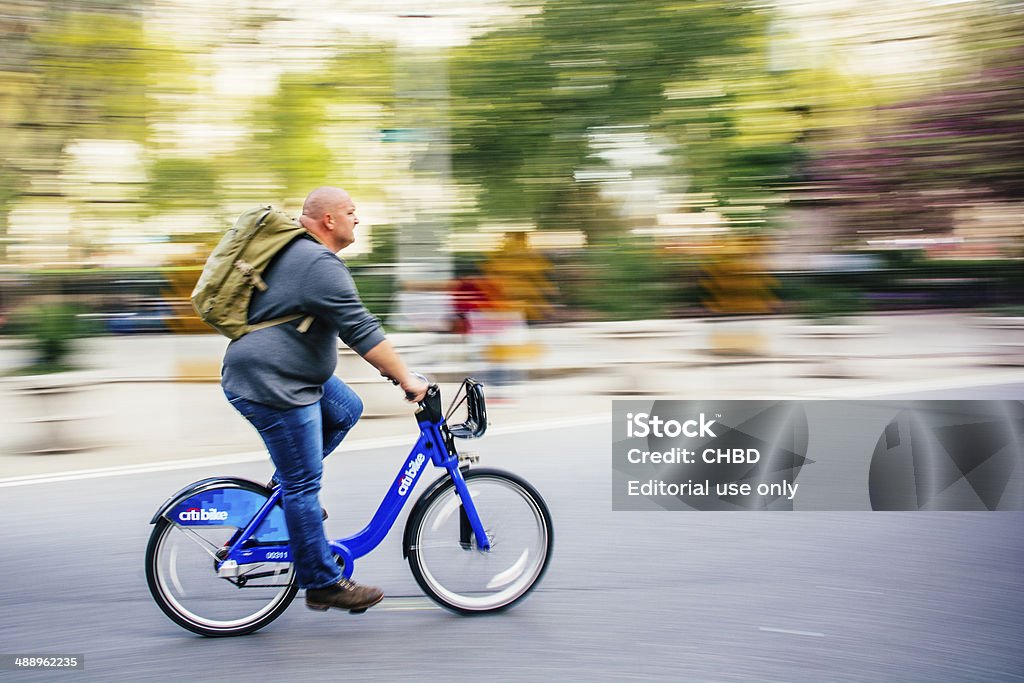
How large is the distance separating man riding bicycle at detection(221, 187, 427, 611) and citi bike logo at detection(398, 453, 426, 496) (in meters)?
0.30

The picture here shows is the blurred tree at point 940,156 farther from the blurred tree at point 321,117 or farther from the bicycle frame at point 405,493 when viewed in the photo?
the bicycle frame at point 405,493

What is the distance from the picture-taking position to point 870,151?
40.9 feet

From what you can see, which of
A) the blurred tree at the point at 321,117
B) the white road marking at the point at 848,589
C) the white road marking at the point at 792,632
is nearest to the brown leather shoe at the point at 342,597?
the white road marking at the point at 792,632

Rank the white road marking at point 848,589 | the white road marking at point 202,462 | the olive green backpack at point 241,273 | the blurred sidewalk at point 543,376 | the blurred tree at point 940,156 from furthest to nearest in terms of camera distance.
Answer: the blurred tree at point 940,156 → the blurred sidewalk at point 543,376 → the white road marking at point 202,462 → the white road marking at point 848,589 → the olive green backpack at point 241,273

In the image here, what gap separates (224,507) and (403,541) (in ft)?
2.31

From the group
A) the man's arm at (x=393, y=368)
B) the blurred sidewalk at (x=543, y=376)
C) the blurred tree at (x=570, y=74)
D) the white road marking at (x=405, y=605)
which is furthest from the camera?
the blurred tree at (x=570, y=74)

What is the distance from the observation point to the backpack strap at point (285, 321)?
3.41 m

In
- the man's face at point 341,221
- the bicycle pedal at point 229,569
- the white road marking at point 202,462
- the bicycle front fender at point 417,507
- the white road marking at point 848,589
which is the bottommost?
the white road marking at point 848,589

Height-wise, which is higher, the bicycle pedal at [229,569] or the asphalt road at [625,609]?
the bicycle pedal at [229,569]

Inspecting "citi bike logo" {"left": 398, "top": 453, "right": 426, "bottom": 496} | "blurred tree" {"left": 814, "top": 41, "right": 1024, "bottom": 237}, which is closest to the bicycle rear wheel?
"citi bike logo" {"left": 398, "top": 453, "right": 426, "bottom": 496}

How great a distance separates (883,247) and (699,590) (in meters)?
10.3

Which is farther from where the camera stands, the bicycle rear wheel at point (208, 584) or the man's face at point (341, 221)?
the bicycle rear wheel at point (208, 584)

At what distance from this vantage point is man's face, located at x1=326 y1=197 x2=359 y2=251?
3518 millimetres

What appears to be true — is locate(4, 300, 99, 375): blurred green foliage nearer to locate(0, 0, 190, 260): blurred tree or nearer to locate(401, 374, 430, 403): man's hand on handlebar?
locate(0, 0, 190, 260): blurred tree
